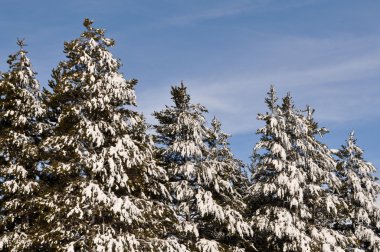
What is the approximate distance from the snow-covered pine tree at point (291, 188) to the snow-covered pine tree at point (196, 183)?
6.02 feet

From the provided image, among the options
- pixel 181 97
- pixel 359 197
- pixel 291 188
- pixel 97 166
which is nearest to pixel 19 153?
pixel 97 166

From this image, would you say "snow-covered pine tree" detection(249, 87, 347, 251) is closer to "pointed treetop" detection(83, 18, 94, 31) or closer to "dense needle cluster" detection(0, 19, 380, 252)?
"dense needle cluster" detection(0, 19, 380, 252)

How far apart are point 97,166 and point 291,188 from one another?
11.2 meters

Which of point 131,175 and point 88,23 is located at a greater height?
point 88,23

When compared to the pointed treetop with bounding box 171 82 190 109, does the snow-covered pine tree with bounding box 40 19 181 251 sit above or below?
below

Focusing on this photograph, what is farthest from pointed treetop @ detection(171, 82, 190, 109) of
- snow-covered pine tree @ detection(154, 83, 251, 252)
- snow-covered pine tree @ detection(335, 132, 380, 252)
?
snow-covered pine tree @ detection(335, 132, 380, 252)

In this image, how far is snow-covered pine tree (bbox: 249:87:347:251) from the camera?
2438cm

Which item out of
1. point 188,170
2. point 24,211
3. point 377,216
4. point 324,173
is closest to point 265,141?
point 324,173

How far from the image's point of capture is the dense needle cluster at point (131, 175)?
18047 mm

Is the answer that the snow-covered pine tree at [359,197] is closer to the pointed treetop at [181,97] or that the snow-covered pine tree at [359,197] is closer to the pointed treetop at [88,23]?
the pointed treetop at [181,97]

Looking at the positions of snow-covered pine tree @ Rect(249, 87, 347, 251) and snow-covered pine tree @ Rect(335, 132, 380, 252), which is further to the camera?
snow-covered pine tree @ Rect(335, 132, 380, 252)

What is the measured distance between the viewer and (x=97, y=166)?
18234 millimetres

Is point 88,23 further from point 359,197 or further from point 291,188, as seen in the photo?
point 359,197

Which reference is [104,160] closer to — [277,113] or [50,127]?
[50,127]
